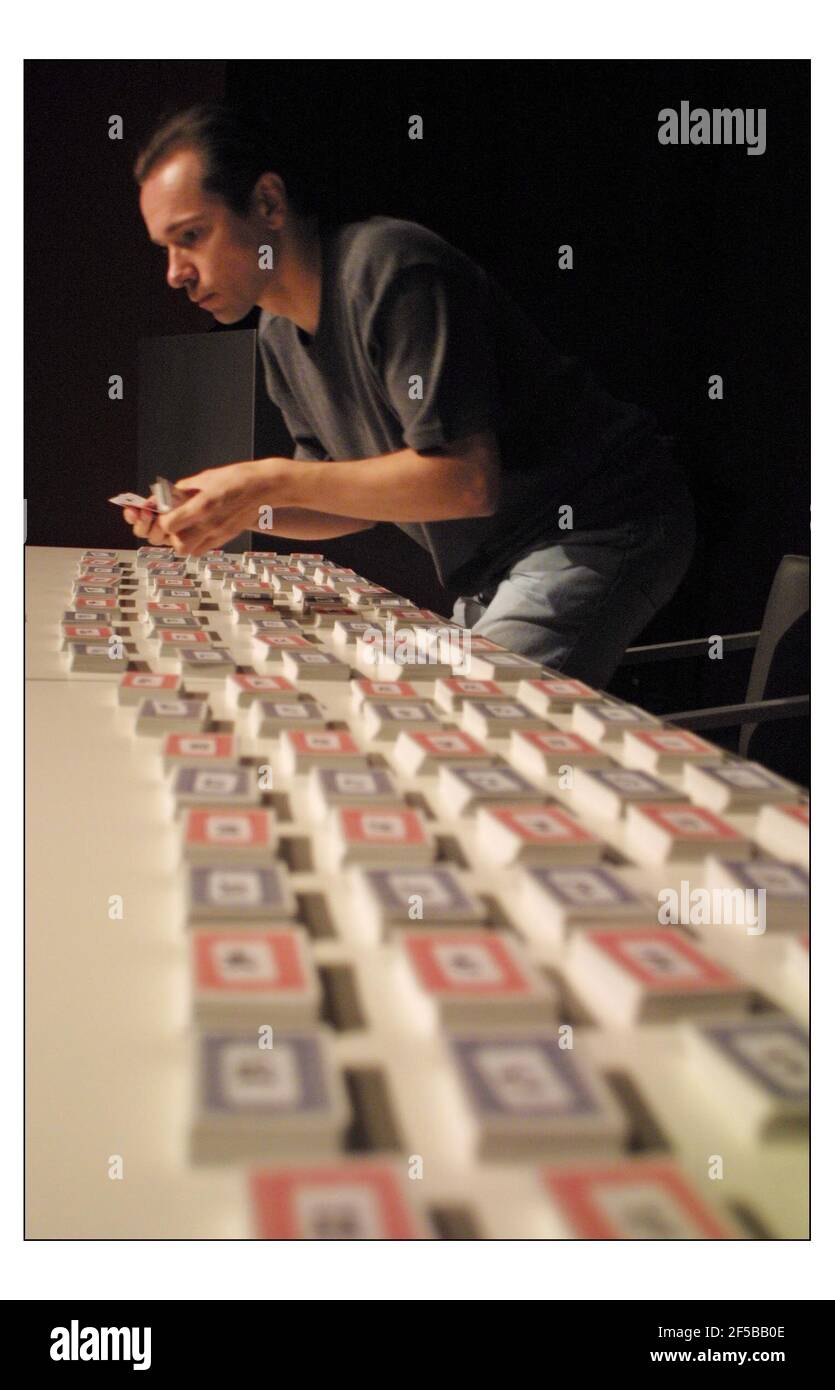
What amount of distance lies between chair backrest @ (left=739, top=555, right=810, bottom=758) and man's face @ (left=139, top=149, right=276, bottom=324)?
4.55ft

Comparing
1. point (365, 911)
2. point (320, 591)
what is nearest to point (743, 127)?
point (320, 591)

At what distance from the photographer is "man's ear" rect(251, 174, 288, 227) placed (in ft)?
8.96

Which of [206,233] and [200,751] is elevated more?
[206,233]

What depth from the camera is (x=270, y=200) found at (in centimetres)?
276

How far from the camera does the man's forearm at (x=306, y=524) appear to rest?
274 centimetres

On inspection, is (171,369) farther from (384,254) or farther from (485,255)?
(384,254)

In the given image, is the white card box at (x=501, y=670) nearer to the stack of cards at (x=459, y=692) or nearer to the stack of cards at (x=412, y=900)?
the stack of cards at (x=459, y=692)

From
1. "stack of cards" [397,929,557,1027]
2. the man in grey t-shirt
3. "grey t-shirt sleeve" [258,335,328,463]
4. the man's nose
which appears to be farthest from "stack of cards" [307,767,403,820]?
the man's nose

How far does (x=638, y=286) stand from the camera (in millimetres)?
3848

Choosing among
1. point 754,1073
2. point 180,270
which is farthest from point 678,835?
point 180,270

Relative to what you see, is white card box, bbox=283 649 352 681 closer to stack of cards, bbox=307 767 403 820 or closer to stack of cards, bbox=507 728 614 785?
stack of cards, bbox=507 728 614 785

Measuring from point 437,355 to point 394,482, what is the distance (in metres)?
0.25

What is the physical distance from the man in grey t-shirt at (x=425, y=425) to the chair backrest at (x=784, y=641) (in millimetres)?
283

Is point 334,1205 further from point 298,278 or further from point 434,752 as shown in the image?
point 298,278
